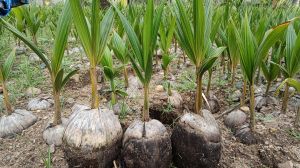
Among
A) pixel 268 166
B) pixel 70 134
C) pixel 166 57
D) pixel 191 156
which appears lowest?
pixel 268 166

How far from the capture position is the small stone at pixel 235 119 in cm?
158

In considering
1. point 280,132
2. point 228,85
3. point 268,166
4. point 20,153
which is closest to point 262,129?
point 280,132

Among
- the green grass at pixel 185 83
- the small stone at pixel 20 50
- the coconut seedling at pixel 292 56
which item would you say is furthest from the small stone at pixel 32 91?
the coconut seedling at pixel 292 56

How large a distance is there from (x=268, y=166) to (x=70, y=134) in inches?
36.8

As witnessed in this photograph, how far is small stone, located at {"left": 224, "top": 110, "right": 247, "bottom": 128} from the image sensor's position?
5.18 feet

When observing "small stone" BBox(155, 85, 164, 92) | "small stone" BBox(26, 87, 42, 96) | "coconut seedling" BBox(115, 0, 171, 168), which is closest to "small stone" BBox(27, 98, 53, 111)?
"small stone" BBox(26, 87, 42, 96)

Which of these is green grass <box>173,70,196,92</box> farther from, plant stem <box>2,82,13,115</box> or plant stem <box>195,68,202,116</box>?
plant stem <box>2,82,13,115</box>

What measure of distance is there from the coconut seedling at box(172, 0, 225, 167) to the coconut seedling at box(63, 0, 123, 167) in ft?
0.94

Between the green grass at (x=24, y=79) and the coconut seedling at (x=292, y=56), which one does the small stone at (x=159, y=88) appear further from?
the green grass at (x=24, y=79)

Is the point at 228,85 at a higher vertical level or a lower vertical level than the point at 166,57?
lower

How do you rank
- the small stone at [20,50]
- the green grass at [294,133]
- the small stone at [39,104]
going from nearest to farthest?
the green grass at [294,133]
the small stone at [39,104]
the small stone at [20,50]

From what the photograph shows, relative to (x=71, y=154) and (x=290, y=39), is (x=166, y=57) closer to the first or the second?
(x=290, y=39)

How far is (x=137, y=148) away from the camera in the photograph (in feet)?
3.85

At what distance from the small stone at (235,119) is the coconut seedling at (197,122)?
0.38 m
